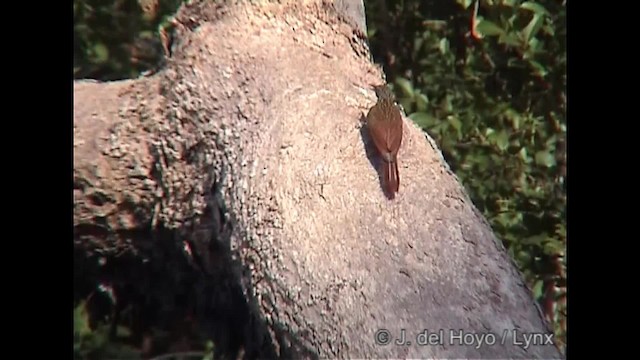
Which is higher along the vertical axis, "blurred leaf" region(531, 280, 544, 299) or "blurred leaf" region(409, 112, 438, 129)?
"blurred leaf" region(409, 112, 438, 129)

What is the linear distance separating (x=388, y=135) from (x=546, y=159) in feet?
3.84

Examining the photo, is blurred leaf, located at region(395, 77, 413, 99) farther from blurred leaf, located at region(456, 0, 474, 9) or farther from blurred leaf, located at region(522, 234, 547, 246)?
blurred leaf, located at region(522, 234, 547, 246)

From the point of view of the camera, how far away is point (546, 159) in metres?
2.91

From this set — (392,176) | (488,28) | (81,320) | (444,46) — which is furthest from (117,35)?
(392,176)

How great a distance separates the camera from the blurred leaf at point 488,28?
9.57 ft

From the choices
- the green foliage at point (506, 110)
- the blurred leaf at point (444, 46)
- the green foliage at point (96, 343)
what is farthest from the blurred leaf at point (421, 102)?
the green foliage at point (96, 343)

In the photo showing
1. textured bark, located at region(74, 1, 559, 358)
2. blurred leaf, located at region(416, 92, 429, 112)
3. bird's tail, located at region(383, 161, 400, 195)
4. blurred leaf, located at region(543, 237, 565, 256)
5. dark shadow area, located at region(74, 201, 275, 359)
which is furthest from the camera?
blurred leaf, located at region(416, 92, 429, 112)

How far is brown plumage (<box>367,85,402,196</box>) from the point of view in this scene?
5.95 ft

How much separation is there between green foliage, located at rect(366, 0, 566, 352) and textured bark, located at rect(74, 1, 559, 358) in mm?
836

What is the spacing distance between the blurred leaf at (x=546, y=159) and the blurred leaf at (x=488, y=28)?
0.36m

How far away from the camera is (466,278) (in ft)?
5.57

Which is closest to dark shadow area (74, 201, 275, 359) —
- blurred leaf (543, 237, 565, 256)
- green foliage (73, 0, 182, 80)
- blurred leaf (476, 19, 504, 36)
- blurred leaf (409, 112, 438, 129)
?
green foliage (73, 0, 182, 80)
